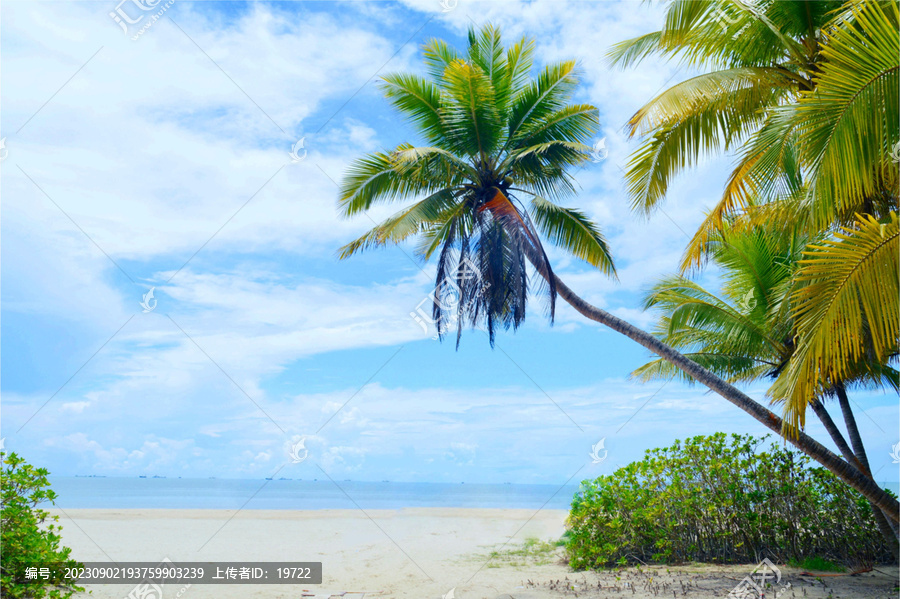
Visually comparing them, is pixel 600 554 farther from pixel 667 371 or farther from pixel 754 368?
pixel 754 368

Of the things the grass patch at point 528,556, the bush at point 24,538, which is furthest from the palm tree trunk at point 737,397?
the bush at point 24,538

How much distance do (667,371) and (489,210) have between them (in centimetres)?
547

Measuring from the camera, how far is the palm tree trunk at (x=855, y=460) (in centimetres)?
934

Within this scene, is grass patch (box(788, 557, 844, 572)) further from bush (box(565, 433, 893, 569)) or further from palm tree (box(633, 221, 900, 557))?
palm tree (box(633, 221, 900, 557))

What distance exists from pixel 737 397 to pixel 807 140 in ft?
13.4

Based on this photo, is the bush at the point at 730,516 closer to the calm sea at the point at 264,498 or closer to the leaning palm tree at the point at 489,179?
the leaning palm tree at the point at 489,179

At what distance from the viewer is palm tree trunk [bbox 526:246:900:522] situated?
23.9ft

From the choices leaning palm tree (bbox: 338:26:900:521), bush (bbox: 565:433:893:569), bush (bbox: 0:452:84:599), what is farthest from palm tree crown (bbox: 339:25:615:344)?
bush (bbox: 0:452:84:599)

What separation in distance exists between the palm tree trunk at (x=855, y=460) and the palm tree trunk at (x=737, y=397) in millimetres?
2019

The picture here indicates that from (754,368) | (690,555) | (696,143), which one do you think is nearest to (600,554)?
(690,555)

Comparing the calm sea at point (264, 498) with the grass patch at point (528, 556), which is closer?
the grass patch at point (528, 556)

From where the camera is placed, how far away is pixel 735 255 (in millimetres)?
10555

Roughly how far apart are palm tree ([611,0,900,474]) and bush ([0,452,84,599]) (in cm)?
722

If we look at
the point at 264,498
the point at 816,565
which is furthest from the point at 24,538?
the point at 264,498
